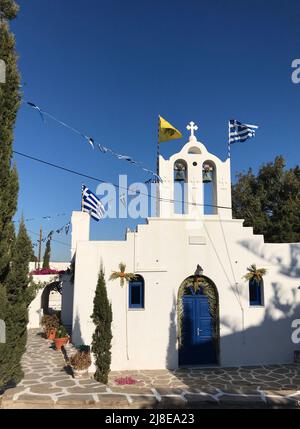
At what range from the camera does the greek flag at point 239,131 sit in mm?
13672

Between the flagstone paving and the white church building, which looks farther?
the white church building

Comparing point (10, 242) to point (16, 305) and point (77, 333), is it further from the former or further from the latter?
point (77, 333)

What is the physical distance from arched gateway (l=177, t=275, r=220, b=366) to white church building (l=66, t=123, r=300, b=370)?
1.5 inches

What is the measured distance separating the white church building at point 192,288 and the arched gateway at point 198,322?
4 centimetres

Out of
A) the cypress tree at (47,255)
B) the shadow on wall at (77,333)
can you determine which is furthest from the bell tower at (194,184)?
the cypress tree at (47,255)

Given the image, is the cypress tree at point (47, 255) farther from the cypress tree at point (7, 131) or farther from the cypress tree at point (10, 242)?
the cypress tree at point (7, 131)

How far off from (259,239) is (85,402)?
8478mm

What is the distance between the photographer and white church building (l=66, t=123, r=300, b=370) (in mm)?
12633

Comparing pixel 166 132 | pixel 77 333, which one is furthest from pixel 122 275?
pixel 166 132

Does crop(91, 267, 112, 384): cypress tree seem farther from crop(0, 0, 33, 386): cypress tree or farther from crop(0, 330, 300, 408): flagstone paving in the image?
crop(0, 0, 33, 386): cypress tree

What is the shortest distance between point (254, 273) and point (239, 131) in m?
5.60

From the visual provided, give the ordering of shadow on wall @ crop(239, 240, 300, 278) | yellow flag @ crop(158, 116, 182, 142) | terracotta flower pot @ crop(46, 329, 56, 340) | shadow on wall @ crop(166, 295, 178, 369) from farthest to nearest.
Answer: terracotta flower pot @ crop(46, 329, 56, 340), shadow on wall @ crop(239, 240, 300, 278), yellow flag @ crop(158, 116, 182, 142), shadow on wall @ crop(166, 295, 178, 369)

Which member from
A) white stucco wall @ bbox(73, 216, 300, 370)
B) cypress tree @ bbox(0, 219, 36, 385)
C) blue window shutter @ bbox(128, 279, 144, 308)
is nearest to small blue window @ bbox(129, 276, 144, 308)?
blue window shutter @ bbox(128, 279, 144, 308)
